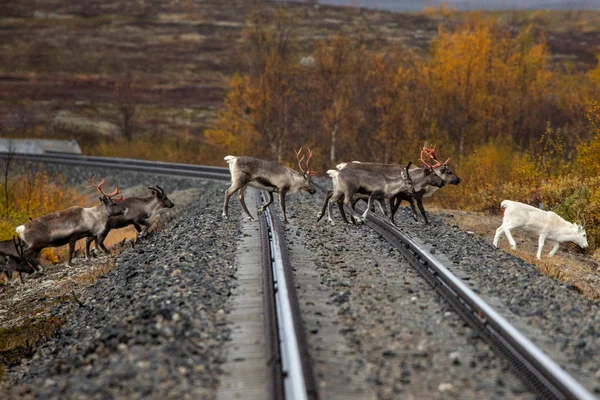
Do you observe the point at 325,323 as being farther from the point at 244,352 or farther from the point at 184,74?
the point at 184,74

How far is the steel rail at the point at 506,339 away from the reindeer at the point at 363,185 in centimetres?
369

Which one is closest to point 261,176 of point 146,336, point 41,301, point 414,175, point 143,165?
point 414,175

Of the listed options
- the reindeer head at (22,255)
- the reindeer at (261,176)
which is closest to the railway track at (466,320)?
the reindeer at (261,176)

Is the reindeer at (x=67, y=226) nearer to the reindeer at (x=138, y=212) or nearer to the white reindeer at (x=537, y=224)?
the reindeer at (x=138, y=212)

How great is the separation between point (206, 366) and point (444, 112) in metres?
33.5

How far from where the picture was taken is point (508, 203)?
38.8 ft

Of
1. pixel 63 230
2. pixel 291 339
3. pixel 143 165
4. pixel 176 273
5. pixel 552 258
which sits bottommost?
pixel 143 165

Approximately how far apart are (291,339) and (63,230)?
29.9 feet

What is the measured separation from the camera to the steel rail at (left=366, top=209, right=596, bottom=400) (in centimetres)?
491

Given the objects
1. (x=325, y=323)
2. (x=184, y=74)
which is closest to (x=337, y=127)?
(x=325, y=323)

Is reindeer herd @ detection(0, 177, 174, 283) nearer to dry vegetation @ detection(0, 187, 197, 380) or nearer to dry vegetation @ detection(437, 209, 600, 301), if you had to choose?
dry vegetation @ detection(0, 187, 197, 380)

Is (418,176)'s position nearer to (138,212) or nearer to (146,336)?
(138,212)

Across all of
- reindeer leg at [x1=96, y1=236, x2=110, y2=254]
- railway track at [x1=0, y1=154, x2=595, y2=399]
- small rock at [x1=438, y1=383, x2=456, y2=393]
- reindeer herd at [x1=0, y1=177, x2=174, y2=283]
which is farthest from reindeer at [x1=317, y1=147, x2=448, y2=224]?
small rock at [x1=438, y1=383, x2=456, y2=393]

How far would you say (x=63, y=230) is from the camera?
43.8ft
